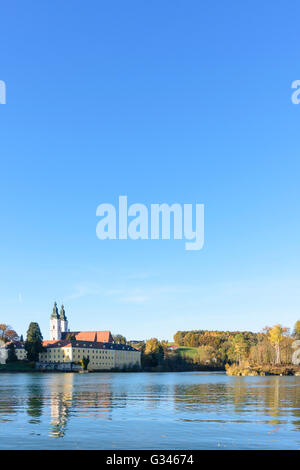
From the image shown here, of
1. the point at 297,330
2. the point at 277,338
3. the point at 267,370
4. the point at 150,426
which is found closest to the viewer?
the point at 150,426

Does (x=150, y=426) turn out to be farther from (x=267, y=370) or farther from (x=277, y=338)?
(x=277, y=338)

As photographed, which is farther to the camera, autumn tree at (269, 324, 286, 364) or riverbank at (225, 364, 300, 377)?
autumn tree at (269, 324, 286, 364)

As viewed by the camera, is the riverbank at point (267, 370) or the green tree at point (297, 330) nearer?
the riverbank at point (267, 370)

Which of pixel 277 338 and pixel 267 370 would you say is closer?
pixel 267 370

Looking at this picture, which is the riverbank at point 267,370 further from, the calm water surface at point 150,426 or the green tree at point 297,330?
the calm water surface at point 150,426

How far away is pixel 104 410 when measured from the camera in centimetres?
4278

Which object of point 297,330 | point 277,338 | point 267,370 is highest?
point 297,330

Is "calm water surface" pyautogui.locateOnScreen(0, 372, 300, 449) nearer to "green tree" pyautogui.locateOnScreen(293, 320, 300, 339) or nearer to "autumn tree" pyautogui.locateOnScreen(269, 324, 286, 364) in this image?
"autumn tree" pyautogui.locateOnScreen(269, 324, 286, 364)

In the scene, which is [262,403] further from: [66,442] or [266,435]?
[66,442]

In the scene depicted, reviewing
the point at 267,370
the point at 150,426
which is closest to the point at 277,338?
the point at 267,370

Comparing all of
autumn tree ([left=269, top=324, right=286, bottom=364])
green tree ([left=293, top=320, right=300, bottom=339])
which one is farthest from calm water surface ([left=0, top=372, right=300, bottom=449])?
green tree ([left=293, top=320, right=300, bottom=339])

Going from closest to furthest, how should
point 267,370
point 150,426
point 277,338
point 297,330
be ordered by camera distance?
point 150,426 < point 267,370 < point 277,338 < point 297,330

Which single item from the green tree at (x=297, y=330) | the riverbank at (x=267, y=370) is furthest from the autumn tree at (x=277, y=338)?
the green tree at (x=297, y=330)
